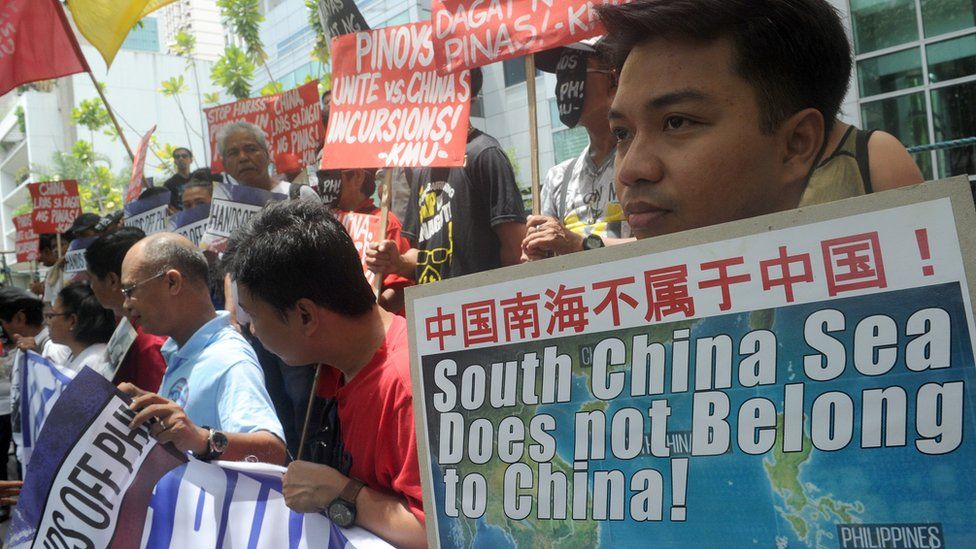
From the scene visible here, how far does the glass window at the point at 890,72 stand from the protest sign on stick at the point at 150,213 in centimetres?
890

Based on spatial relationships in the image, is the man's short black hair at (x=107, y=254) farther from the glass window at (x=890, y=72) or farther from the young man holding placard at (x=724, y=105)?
the glass window at (x=890, y=72)

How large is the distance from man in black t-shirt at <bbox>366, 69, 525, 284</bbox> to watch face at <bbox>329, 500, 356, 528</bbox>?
1686mm

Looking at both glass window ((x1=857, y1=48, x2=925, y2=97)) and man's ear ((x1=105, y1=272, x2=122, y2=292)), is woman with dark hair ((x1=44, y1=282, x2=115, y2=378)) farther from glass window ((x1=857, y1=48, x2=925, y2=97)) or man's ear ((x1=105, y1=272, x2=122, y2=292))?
glass window ((x1=857, y1=48, x2=925, y2=97))

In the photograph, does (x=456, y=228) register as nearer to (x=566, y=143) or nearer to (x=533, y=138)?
(x=533, y=138)

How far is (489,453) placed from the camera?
53.2 inches

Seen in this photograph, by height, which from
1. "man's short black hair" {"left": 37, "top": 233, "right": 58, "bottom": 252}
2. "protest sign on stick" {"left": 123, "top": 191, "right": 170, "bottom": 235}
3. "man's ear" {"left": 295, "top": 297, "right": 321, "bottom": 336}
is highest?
"man's short black hair" {"left": 37, "top": 233, "right": 58, "bottom": 252}

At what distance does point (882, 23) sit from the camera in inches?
452

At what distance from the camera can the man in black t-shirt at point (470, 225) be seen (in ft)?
11.6

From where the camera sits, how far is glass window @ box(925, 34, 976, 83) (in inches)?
425

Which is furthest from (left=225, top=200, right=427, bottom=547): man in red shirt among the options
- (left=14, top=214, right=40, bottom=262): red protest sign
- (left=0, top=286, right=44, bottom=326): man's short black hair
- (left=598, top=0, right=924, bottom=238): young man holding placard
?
(left=14, top=214, right=40, bottom=262): red protest sign

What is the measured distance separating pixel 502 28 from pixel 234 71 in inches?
718

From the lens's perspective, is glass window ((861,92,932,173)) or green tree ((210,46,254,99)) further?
green tree ((210,46,254,99))

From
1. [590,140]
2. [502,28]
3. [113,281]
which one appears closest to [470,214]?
[590,140]

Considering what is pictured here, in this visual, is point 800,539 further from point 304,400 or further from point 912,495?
point 304,400
